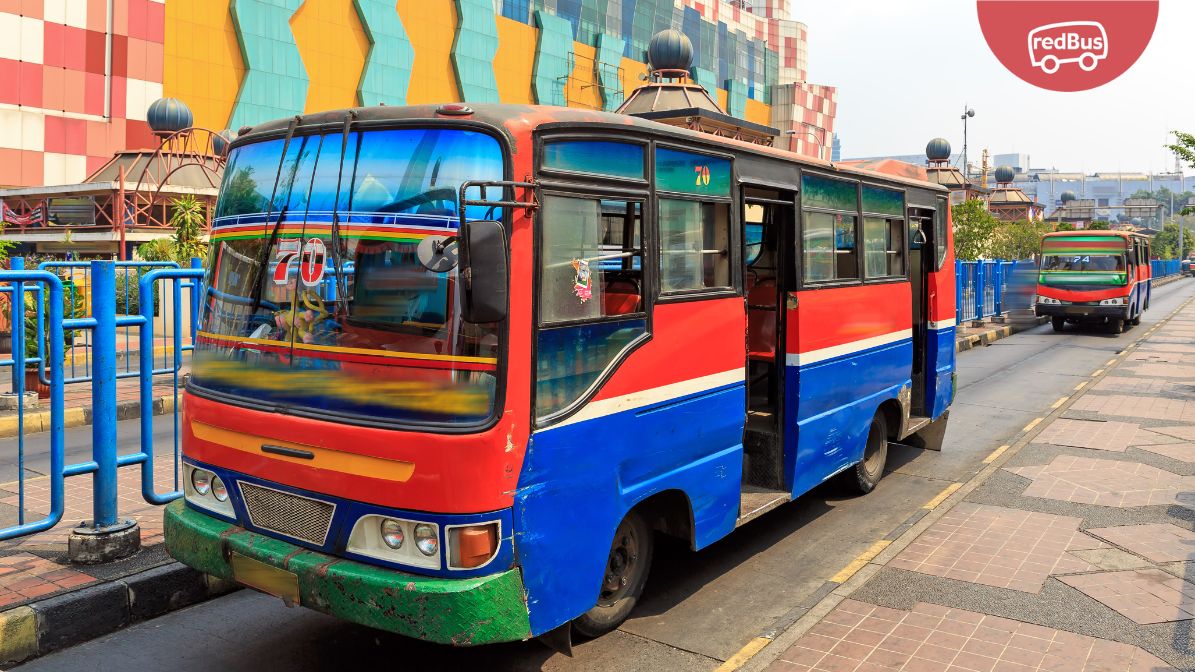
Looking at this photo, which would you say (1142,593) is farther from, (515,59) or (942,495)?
(515,59)

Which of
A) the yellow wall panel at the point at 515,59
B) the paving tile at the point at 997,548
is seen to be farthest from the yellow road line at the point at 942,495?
the yellow wall panel at the point at 515,59

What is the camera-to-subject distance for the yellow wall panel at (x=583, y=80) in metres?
54.2

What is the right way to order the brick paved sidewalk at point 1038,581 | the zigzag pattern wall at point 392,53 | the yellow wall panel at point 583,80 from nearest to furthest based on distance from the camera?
the brick paved sidewalk at point 1038,581
the zigzag pattern wall at point 392,53
the yellow wall panel at point 583,80

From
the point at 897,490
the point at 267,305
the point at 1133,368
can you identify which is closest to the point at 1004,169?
the point at 1133,368

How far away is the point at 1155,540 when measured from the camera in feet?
21.8

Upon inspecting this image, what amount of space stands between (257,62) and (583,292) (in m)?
36.9

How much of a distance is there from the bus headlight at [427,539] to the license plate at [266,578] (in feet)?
2.04

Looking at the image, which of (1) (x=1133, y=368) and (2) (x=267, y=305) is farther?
(1) (x=1133, y=368)

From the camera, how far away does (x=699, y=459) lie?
5.18 meters

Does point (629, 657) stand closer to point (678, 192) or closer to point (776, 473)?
point (776, 473)

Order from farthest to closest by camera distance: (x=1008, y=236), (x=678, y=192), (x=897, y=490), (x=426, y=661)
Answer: (x=1008, y=236) < (x=897, y=490) < (x=678, y=192) < (x=426, y=661)

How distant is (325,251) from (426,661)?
2.11 meters

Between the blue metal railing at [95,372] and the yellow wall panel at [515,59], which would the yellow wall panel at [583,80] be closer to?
the yellow wall panel at [515,59]

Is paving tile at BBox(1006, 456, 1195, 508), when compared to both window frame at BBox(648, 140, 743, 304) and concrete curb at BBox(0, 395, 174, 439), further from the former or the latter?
concrete curb at BBox(0, 395, 174, 439)
